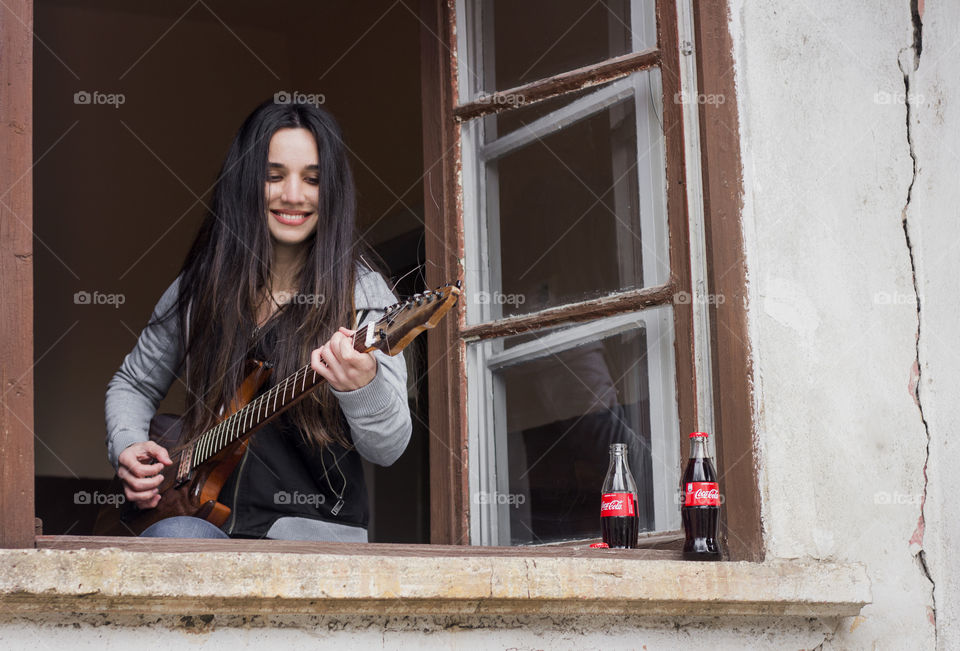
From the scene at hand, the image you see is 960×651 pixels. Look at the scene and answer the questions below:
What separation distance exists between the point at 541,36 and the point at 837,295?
88 centimetres

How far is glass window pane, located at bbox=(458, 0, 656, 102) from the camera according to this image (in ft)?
8.14

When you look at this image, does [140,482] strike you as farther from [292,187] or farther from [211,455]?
[292,187]

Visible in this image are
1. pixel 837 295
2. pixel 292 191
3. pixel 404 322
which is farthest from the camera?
pixel 292 191

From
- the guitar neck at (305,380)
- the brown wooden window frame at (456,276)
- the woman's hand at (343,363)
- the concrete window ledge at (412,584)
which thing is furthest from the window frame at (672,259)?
the woman's hand at (343,363)

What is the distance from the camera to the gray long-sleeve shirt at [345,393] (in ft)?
7.20

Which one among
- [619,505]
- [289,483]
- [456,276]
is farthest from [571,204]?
[289,483]

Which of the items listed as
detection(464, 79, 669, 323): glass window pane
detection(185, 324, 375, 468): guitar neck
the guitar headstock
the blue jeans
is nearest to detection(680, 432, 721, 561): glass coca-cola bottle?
detection(464, 79, 669, 323): glass window pane

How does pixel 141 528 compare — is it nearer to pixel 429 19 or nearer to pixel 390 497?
pixel 429 19

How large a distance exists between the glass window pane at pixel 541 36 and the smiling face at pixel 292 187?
0.39m

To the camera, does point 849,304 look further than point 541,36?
No

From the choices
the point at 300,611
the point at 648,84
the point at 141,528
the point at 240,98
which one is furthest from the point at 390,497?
the point at 300,611

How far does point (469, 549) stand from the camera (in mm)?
1995

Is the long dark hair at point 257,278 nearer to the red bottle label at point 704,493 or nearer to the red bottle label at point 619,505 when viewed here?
the red bottle label at point 619,505

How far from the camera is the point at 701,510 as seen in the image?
2070 millimetres
